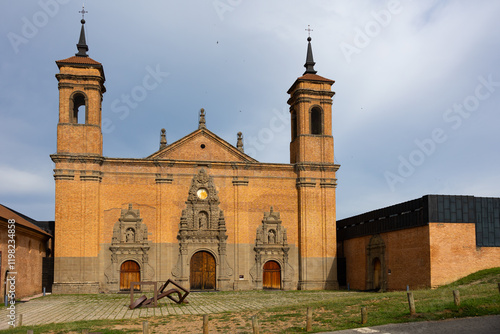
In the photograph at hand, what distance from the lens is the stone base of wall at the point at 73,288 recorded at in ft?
120

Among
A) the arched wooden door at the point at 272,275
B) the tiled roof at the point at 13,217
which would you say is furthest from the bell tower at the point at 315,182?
the tiled roof at the point at 13,217

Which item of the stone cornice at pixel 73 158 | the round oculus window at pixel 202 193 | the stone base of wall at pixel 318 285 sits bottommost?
the stone base of wall at pixel 318 285

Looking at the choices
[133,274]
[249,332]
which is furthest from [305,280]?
[249,332]

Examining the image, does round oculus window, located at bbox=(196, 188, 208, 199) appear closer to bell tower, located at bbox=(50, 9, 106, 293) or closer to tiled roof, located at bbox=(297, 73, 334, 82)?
bell tower, located at bbox=(50, 9, 106, 293)

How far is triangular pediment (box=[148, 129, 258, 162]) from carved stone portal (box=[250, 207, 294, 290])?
206 inches

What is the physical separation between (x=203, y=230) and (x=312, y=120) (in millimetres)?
13093

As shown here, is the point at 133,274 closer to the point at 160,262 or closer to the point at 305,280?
the point at 160,262

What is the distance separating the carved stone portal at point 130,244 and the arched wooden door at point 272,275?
28.3 ft

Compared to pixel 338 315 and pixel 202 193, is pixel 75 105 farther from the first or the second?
pixel 338 315

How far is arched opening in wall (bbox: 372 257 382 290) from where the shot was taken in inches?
1455

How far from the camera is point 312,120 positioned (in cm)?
4450

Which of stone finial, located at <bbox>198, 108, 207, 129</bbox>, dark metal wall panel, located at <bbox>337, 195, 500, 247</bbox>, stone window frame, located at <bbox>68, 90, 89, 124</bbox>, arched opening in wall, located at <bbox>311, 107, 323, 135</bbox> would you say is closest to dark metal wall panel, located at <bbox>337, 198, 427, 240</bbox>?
dark metal wall panel, located at <bbox>337, 195, 500, 247</bbox>

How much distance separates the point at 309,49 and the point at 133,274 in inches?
948

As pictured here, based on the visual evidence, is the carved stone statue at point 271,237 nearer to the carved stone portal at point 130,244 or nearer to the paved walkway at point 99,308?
the carved stone portal at point 130,244
